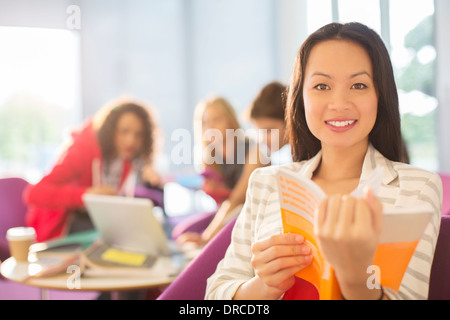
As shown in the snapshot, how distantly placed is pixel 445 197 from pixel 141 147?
158 cm

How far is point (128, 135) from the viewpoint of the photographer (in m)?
2.46

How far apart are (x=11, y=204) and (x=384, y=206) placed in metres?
2.23

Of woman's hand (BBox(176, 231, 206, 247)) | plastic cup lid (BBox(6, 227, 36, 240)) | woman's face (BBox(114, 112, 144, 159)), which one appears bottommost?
woman's hand (BBox(176, 231, 206, 247))

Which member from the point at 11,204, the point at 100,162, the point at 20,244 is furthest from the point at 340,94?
the point at 11,204

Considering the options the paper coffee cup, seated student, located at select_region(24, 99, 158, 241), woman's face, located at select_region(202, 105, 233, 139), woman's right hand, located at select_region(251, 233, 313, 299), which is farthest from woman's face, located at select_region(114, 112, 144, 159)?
woman's right hand, located at select_region(251, 233, 313, 299)

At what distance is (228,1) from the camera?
15.6 feet

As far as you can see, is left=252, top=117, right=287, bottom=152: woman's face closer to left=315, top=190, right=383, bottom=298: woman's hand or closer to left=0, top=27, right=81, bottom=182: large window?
left=315, top=190, right=383, bottom=298: woman's hand

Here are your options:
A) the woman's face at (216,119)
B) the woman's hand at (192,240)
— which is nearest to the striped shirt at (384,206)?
the woman's hand at (192,240)

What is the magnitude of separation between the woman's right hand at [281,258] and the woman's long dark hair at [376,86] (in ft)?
1.15

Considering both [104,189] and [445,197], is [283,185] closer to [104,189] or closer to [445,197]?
[445,197]

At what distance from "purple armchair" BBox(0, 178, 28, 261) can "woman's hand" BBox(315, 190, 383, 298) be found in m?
2.30

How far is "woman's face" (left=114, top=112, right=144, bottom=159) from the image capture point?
96.8 inches

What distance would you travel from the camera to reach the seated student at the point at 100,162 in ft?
7.81

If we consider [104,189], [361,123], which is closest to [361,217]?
[361,123]
